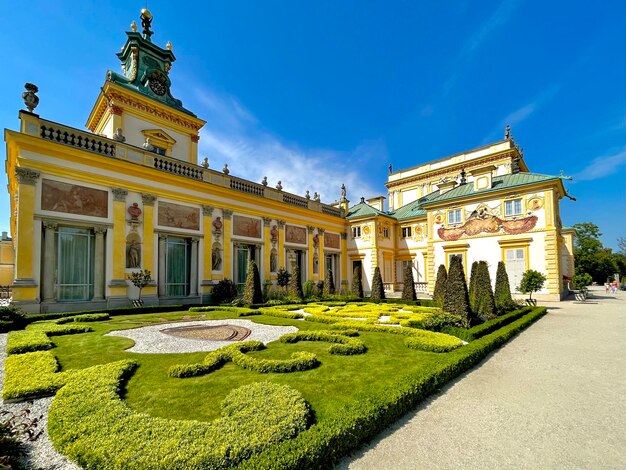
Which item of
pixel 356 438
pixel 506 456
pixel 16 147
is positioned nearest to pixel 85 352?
pixel 356 438

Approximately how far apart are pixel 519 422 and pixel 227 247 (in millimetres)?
20116

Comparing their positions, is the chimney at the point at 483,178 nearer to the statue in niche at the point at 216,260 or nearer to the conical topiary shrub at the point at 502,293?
the conical topiary shrub at the point at 502,293

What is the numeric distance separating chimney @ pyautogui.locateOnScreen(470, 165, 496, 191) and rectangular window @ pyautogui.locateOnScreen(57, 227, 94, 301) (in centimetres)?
2762

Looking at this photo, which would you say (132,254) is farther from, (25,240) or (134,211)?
(25,240)

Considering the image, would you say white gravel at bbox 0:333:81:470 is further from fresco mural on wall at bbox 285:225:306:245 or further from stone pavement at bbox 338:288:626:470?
fresco mural on wall at bbox 285:225:306:245

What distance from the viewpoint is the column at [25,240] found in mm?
13992

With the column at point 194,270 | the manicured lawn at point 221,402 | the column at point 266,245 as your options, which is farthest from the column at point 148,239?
the manicured lawn at point 221,402

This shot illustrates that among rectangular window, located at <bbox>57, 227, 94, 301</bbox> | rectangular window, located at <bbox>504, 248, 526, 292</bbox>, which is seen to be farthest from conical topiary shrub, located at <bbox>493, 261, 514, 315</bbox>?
rectangular window, located at <bbox>57, 227, 94, 301</bbox>

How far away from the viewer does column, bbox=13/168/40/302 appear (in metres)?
14.0

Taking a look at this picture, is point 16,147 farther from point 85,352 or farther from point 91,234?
point 85,352

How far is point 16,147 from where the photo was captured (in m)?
14.8

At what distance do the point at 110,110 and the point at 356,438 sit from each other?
26156 mm

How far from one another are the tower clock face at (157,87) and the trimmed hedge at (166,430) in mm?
26232

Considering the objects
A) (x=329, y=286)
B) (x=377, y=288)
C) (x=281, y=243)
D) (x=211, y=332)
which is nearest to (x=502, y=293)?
(x=377, y=288)
